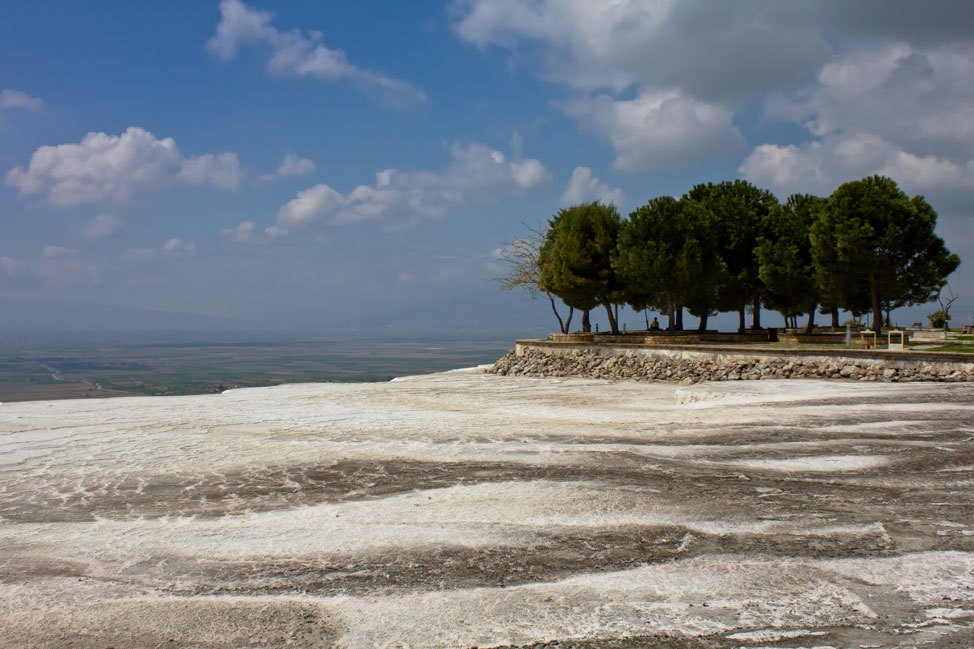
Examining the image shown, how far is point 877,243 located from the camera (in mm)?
35406

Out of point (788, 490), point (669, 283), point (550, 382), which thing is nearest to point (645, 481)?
point (788, 490)

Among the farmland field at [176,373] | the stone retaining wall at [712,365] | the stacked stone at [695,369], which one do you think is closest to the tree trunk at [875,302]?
the stone retaining wall at [712,365]

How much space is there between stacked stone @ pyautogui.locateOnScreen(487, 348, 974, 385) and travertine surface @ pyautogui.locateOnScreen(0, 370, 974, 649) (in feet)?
25.8

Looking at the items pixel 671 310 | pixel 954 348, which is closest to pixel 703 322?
pixel 671 310

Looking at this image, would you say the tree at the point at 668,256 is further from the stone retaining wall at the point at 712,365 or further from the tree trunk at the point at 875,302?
the tree trunk at the point at 875,302

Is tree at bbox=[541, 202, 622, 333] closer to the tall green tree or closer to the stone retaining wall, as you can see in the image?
the stone retaining wall

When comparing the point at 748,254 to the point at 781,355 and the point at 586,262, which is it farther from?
the point at 781,355

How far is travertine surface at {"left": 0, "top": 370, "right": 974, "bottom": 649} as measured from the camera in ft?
20.0

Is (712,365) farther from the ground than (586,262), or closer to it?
closer to it

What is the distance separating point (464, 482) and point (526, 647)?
592 centimetres

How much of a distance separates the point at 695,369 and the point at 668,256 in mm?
9637

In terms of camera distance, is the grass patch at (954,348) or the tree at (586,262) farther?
the tree at (586,262)

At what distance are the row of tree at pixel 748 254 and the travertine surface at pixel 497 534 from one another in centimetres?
2042

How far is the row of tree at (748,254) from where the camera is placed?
3553cm
